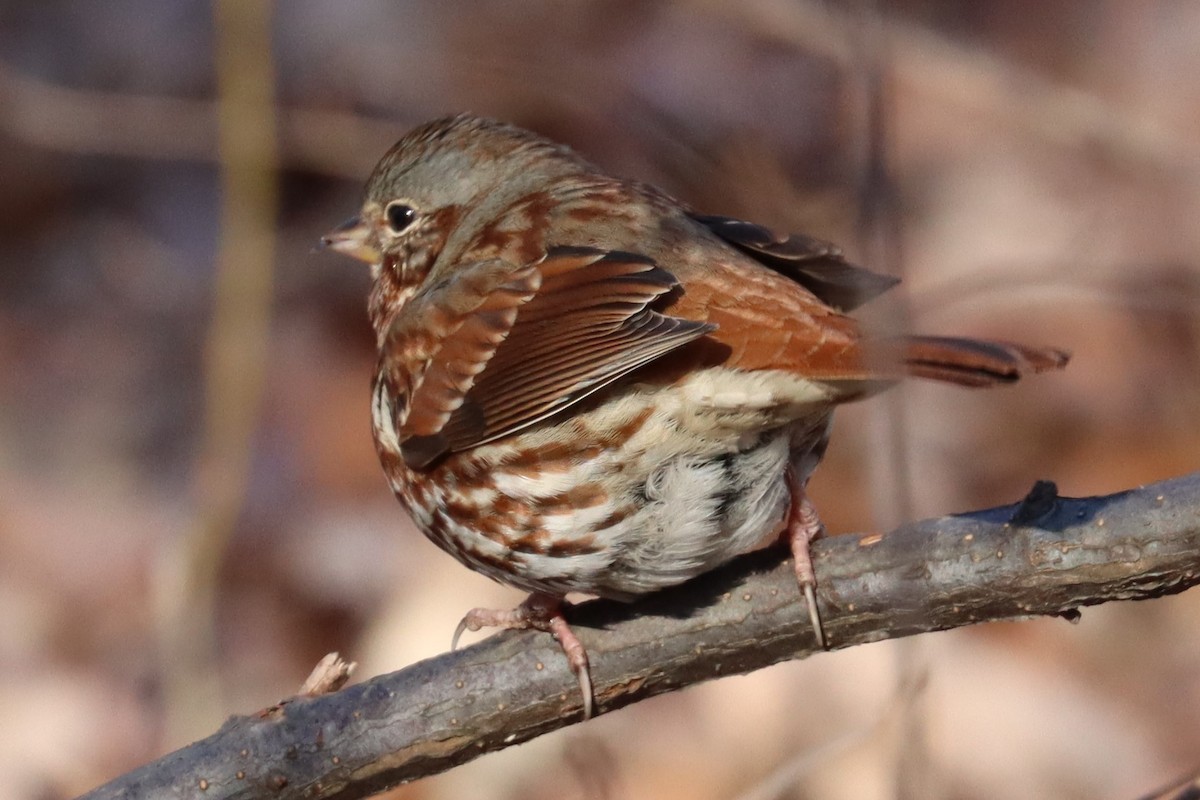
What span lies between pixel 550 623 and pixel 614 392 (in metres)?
0.45

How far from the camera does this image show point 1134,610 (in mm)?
4848

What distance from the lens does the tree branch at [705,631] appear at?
2430 mm

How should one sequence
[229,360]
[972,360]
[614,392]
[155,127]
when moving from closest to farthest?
[972,360]
[614,392]
[229,360]
[155,127]

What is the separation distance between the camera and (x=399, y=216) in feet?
11.8

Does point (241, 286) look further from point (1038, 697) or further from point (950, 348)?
point (950, 348)

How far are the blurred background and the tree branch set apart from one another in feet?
0.81

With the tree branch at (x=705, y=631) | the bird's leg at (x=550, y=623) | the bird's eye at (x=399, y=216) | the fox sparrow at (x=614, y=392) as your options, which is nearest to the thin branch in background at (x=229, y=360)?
the bird's eye at (x=399, y=216)

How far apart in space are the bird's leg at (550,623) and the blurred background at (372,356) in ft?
1.75

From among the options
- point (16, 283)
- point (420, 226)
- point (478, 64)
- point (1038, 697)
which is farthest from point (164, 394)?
point (1038, 697)

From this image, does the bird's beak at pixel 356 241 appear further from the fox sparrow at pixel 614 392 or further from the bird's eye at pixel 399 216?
the fox sparrow at pixel 614 392

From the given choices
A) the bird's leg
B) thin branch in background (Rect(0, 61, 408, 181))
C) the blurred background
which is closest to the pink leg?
the blurred background

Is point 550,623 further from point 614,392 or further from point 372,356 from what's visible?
point 372,356

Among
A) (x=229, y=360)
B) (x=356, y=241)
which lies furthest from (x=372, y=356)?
(x=356, y=241)

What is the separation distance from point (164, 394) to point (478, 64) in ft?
6.80
